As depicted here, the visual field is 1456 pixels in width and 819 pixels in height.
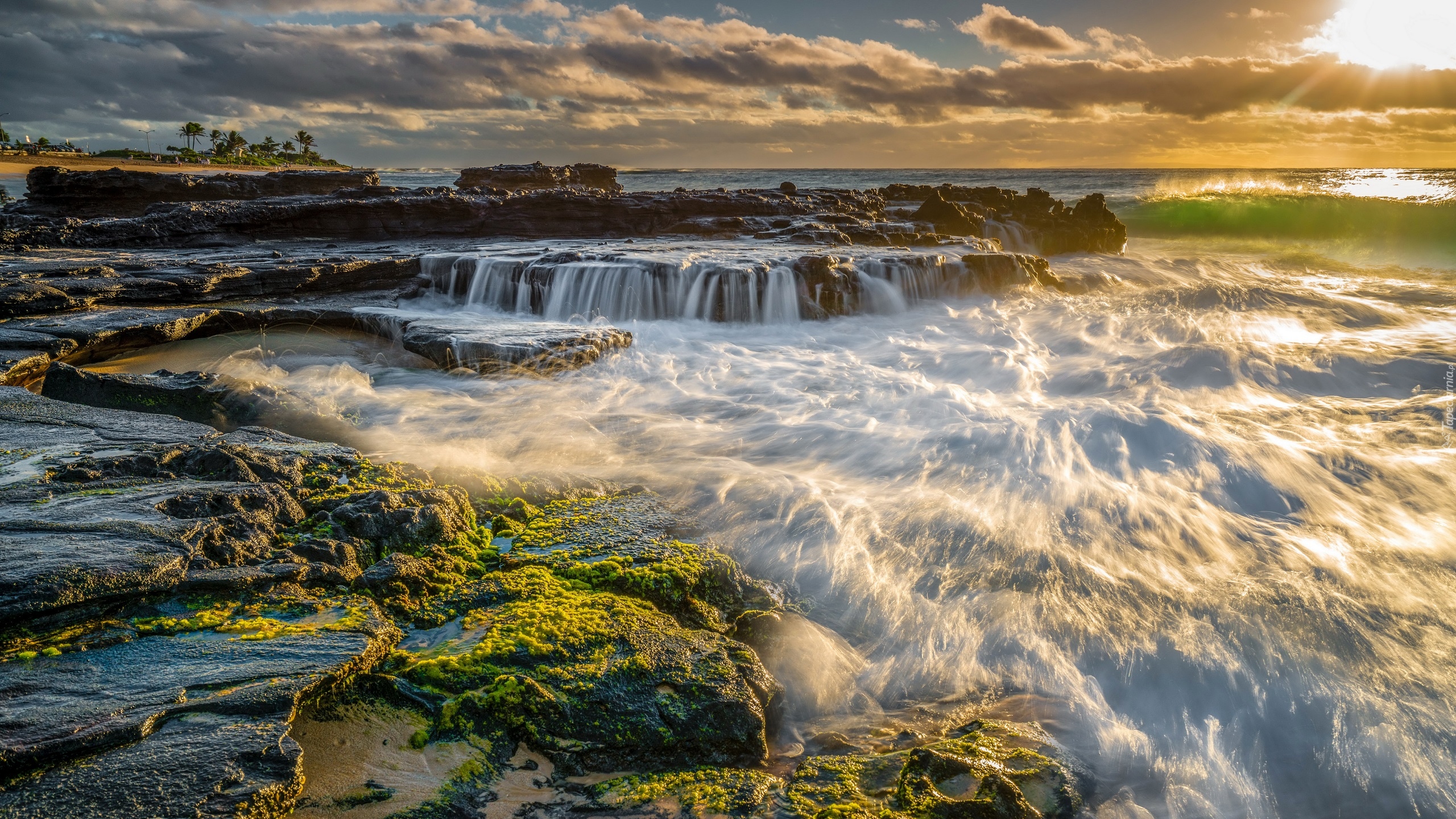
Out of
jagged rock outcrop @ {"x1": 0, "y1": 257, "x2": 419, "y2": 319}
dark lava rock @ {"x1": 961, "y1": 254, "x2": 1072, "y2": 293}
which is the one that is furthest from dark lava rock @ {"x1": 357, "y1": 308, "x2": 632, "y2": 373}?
dark lava rock @ {"x1": 961, "y1": 254, "x2": 1072, "y2": 293}

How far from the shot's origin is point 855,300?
44.8 feet

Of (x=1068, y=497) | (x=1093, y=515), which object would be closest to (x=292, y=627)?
(x=1093, y=515)

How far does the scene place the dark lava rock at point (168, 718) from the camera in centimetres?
192

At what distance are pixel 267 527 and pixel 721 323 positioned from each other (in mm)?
9525

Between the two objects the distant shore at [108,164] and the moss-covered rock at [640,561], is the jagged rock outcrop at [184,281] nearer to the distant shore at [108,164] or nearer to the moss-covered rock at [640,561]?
the moss-covered rock at [640,561]

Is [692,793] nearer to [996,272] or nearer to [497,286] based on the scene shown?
[497,286]

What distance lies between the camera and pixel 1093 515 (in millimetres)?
5246

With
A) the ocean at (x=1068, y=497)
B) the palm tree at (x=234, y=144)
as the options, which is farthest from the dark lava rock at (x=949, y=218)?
the palm tree at (x=234, y=144)

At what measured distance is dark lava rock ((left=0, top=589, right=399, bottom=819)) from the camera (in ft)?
6.31

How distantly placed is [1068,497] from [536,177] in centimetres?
3287

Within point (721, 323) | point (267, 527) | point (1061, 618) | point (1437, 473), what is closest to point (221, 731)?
point (267, 527)

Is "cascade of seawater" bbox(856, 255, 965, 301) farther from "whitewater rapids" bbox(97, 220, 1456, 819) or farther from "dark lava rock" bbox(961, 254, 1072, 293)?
"whitewater rapids" bbox(97, 220, 1456, 819)

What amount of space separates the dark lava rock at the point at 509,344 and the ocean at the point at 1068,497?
294 mm

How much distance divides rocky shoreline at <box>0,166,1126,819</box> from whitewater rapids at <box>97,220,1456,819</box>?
372mm
